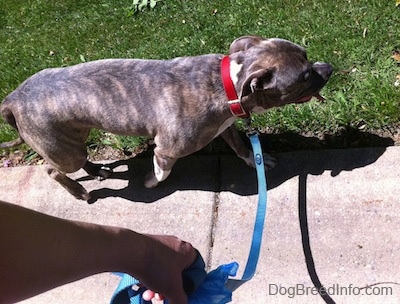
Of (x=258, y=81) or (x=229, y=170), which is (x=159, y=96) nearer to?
(x=258, y=81)

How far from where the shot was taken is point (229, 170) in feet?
15.7

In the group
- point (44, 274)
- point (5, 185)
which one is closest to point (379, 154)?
point (44, 274)

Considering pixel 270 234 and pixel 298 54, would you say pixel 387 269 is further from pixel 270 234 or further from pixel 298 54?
pixel 298 54

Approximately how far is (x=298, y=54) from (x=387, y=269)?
1.58m

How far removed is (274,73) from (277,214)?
106cm

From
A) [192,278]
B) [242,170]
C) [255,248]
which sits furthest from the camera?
[242,170]

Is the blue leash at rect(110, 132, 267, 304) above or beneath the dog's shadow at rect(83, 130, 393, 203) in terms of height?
above

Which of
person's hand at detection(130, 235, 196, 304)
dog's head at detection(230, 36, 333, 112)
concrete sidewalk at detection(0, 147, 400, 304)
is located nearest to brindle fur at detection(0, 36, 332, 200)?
dog's head at detection(230, 36, 333, 112)

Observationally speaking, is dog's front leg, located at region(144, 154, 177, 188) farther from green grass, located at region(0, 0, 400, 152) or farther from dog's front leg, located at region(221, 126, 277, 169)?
green grass, located at region(0, 0, 400, 152)

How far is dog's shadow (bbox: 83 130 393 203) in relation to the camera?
4.48 m

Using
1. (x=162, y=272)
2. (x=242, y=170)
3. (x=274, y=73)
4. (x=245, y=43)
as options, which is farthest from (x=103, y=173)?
(x=162, y=272)

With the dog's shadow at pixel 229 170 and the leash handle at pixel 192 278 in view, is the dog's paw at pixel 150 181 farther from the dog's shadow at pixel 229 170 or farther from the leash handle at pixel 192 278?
the leash handle at pixel 192 278

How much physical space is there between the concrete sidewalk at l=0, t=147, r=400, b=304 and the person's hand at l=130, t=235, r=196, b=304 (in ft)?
3.32

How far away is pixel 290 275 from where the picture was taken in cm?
393
